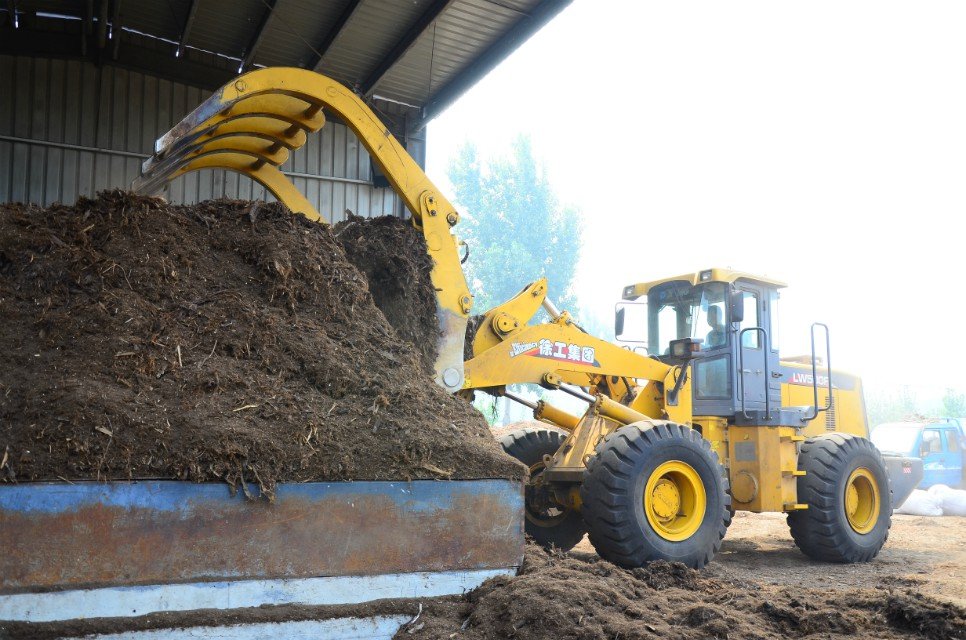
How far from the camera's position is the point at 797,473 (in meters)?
8.44

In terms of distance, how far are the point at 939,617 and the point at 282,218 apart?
4.47 metres

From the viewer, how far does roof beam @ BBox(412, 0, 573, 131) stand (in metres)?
10.6

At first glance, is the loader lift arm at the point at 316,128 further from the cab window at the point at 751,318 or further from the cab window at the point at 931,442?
the cab window at the point at 931,442

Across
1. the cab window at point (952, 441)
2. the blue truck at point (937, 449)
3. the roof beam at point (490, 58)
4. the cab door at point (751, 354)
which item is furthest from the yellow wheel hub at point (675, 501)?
the cab window at point (952, 441)

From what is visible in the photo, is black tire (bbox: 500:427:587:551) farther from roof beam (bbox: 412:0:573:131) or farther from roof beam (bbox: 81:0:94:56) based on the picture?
roof beam (bbox: 81:0:94:56)

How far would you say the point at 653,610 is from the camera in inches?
188

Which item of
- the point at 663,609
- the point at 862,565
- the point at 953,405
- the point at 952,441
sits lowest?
the point at 862,565

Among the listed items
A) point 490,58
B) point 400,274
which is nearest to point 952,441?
point 490,58

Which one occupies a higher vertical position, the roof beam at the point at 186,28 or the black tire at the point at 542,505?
the roof beam at the point at 186,28

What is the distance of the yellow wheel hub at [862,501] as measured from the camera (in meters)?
8.70

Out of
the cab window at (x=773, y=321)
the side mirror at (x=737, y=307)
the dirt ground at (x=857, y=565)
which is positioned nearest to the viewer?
the dirt ground at (x=857, y=565)

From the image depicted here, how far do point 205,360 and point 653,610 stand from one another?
2721 mm

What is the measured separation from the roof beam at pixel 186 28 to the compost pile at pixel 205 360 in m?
6.39

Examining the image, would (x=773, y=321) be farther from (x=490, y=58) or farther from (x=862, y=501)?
(x=490, y=58)
